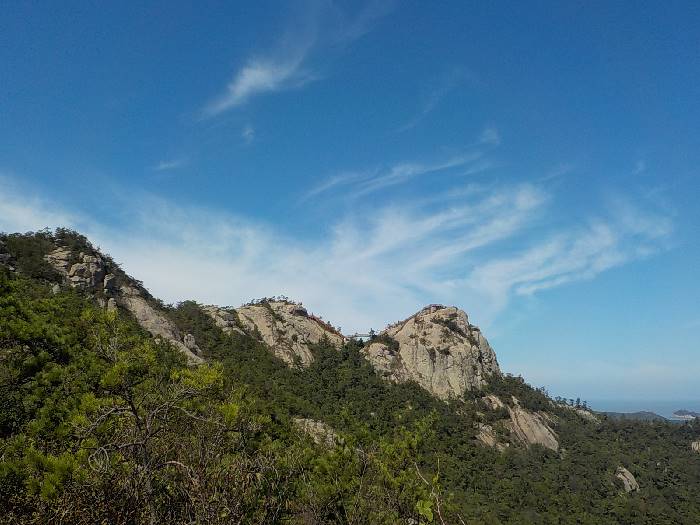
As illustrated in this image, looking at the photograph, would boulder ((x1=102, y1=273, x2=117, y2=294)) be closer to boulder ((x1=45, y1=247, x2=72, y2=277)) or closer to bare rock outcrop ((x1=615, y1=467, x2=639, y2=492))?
boulder ((x1=45, y1=247, x2=72, y2=277))

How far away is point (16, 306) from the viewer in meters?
12.4

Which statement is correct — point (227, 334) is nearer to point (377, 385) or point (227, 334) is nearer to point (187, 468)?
point (377, 385)

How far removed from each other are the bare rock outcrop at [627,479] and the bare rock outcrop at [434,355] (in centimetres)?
2298

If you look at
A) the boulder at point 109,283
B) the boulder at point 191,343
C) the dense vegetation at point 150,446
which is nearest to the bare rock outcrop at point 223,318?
the boulder at point 191,343

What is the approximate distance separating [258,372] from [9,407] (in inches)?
1690

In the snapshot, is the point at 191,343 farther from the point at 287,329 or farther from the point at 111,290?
the point at 287,329

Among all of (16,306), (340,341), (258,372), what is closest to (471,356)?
(340,341)

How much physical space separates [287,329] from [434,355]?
24.7 meters

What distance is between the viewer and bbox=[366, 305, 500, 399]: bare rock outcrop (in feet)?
235

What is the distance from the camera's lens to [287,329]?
226 feet

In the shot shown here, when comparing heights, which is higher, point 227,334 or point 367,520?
point 227,334

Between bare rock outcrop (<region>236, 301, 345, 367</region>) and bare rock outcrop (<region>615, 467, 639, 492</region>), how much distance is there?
4657 centimetres

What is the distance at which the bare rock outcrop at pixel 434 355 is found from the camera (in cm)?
7150

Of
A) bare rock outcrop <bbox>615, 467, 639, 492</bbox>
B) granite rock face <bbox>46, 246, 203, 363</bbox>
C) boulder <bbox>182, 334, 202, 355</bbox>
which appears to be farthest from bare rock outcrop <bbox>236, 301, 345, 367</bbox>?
bare rock outcrop <bbox>615, 467, 639, 492</bbox>
